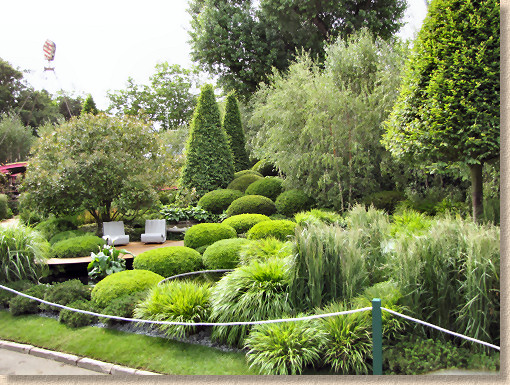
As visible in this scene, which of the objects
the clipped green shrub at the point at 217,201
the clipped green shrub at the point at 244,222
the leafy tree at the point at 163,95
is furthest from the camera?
the leafy tree at the point at 163,95

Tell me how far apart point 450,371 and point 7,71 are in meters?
6.68

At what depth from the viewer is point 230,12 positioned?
1511 centimetres

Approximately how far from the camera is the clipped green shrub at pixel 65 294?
468 centimetres

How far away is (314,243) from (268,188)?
7.82 meters

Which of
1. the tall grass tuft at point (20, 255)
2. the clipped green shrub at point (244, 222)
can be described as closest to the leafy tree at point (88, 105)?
the clipped green shrub at point (244, 222)

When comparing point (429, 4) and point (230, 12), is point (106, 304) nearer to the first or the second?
point (429, 4)

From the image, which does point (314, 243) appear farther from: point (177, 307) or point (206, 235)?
point (206, 235)

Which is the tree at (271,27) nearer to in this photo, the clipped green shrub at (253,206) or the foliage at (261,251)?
the clipped green shrub at (253,206)

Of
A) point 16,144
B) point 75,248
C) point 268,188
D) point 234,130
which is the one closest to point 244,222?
point 268,188

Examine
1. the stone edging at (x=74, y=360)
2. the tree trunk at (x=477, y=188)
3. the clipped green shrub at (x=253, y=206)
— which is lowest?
the stone edging at (x=74, y=360)

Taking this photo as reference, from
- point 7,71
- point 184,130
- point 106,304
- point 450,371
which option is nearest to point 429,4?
point 450,371

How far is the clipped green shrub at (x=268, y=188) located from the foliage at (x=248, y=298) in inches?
290

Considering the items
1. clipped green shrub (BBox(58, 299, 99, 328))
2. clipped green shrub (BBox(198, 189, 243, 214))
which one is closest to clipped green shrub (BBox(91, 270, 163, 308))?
clipped green shrub (BBox(58, 299, 99, 328))

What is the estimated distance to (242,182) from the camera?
12523 millimetres
